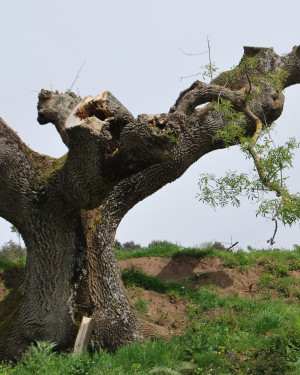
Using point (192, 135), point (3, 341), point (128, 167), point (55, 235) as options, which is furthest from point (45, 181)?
point (192, 135)

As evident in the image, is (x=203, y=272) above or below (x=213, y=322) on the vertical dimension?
above

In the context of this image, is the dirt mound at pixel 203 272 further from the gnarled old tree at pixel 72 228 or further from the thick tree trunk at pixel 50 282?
the thick tree trunk at pixel 50 282

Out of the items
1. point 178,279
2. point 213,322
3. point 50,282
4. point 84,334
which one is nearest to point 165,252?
point 178,279

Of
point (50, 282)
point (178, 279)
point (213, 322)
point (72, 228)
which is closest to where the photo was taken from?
point (50, 282)

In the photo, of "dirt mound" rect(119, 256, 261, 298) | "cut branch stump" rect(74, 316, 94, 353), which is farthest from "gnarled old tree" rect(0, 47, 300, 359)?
"dirt mound" rect(119, 256, 261, 298)

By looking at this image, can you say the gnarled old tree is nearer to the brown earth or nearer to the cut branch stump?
the cut branch stump

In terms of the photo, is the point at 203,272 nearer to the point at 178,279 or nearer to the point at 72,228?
the point at 178,279

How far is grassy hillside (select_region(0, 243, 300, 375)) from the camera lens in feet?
21.0

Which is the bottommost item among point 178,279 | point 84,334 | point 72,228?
point 84,334

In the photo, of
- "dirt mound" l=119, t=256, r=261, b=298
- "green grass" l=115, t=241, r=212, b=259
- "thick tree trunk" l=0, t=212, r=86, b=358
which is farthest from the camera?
"green grass" l=115, t=241, r=212, b=259

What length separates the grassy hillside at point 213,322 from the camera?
21.0 feet

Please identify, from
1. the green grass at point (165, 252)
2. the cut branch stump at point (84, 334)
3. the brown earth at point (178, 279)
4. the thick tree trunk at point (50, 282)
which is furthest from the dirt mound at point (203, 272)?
the cut branch stump at point (84, 334)

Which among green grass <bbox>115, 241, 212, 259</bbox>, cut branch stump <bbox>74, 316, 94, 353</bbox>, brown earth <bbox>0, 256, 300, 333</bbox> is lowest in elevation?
cut branch stump <bbox>74, 316, 94, 353</bbox>

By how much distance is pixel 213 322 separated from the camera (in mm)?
9055
